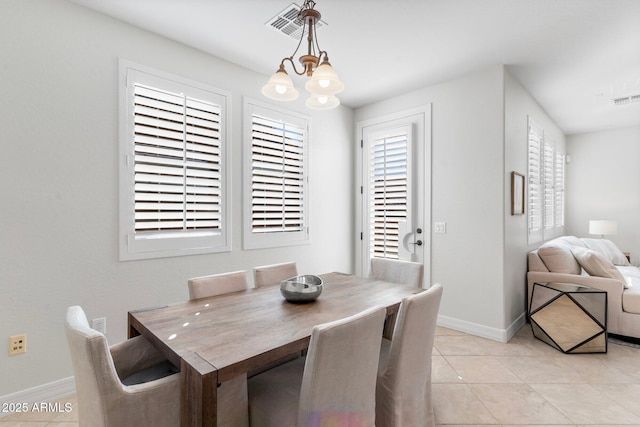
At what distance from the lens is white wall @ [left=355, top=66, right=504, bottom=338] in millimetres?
3088

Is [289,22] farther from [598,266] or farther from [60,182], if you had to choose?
[598,266]

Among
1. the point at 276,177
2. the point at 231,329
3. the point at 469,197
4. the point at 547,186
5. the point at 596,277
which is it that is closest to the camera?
the point at 231,329

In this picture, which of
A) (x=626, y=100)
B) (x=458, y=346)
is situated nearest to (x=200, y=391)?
(x=458, y=346)

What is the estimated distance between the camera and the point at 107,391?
3.51 feet

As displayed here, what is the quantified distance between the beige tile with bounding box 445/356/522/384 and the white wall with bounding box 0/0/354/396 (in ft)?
7.87

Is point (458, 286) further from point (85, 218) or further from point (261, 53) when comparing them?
point (85, 218)

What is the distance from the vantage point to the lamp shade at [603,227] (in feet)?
16.2

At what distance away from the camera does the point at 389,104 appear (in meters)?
3.94

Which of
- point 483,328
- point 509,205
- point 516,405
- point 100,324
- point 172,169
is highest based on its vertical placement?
point 172,169

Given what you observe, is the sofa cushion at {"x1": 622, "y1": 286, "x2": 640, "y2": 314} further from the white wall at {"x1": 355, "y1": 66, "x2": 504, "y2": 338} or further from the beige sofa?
the white wall at {"x1": 355, "y1": 66, "x2": 504, "y2": 338}

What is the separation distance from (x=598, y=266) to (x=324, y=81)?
3363 millimetres

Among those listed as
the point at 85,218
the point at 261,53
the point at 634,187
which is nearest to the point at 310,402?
the point at 85,218

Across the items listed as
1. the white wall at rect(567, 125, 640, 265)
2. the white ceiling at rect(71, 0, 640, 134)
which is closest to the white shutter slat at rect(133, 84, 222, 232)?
the white ceiling at rect(71, 0, 640, 134)

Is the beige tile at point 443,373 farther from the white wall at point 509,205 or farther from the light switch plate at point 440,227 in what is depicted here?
the light switch plate at point 440,227
